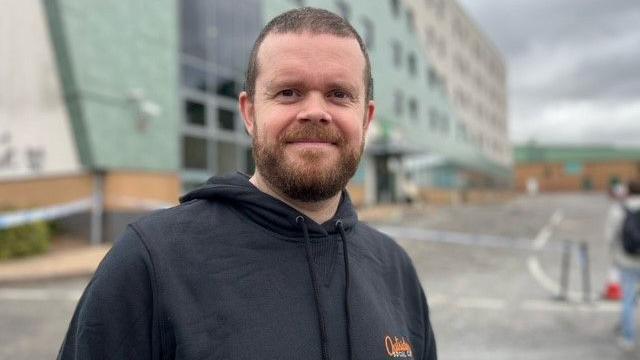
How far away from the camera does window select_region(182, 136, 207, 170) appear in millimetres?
16547

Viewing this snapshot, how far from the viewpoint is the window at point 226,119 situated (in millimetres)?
17969

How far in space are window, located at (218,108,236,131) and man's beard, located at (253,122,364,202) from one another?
16714 millimetres

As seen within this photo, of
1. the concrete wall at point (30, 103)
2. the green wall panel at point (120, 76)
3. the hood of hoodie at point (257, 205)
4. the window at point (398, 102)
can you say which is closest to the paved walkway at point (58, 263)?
the concrete wall at point (30, 103)

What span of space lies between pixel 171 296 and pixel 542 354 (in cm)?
567

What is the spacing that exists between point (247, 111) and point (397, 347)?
2.98 feet

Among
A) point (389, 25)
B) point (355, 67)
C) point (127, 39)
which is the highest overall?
point (389, 25)

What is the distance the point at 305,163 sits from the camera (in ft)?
5.13

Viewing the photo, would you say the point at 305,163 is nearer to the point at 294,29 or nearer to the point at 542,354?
the point at 294,29

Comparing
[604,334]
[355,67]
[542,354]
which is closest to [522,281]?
[604,334]

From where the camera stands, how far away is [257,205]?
5.34 feet

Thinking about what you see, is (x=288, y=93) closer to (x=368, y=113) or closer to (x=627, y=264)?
(x=368, y=113)

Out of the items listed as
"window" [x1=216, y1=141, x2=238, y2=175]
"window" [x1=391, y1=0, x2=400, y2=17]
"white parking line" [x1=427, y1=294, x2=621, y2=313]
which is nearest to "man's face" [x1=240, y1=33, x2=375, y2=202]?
"white parking line" [x1=427, y1=294, x2=621, y2=313]

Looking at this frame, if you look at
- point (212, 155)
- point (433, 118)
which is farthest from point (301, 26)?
point (433, 118)

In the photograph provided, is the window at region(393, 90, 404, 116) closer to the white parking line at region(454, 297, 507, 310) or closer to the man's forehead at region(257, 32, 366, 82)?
the white parking line at region(454, 297, 507, 310)
